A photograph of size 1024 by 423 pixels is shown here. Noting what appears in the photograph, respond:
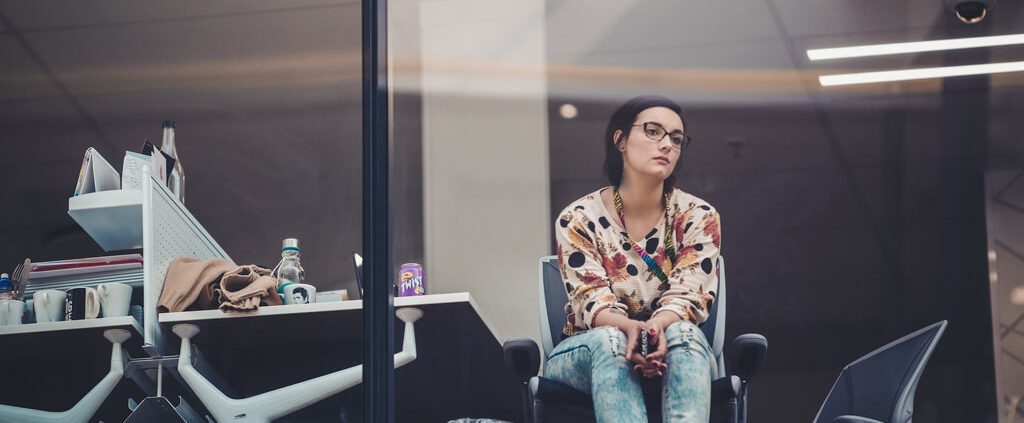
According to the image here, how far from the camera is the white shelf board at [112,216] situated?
377 cm

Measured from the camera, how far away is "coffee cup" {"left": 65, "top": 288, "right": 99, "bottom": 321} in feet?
12.1

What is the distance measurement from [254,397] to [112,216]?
70cm

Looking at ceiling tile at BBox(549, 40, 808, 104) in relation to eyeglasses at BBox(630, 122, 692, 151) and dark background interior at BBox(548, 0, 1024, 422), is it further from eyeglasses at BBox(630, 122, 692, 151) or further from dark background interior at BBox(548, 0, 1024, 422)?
eyeglasses at BBox(630, 122, 692, 151)

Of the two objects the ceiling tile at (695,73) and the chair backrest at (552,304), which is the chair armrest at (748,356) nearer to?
the chair backrest at (552,304)

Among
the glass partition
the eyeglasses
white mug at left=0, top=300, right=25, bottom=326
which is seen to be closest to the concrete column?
the glass partition

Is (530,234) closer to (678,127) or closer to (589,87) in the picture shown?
(589,87)

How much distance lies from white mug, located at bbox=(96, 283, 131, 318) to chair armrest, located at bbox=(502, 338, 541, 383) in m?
1.10

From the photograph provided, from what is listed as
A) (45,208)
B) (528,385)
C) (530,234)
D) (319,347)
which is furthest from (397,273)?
(45,208)

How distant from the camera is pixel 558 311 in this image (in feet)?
12.9

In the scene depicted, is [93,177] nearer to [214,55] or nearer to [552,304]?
[552,304]

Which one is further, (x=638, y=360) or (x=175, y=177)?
(x=175, y=177)

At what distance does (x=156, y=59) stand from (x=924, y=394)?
404 centimetres

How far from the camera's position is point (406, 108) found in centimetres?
607

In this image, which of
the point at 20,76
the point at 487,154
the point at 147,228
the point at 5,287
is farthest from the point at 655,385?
the point at 20,76
